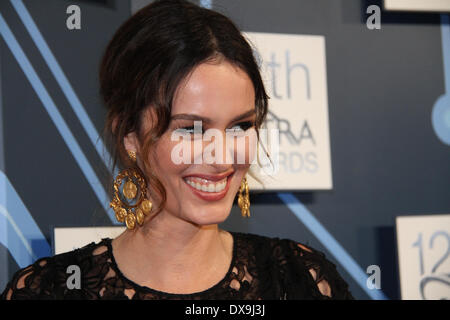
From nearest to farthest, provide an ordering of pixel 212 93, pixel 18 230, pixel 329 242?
pixel 212 93, pixel 18 230, pixel 329 242

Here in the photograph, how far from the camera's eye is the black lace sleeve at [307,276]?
4.60 ft

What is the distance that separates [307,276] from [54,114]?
0.89 m

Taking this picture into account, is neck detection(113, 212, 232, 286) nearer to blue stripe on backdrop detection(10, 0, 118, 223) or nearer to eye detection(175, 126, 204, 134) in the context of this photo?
eye detection(175, 126, 204, 134)

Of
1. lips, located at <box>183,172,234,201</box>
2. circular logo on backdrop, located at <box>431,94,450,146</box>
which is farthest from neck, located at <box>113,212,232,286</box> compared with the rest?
circular logo on backdrop, located at <box>431,94,450,146</box>

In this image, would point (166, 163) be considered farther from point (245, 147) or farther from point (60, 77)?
point (60, 77)

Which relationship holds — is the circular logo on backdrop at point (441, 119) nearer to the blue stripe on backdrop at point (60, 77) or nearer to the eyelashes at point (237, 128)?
the eyelashes at point (237, 128)

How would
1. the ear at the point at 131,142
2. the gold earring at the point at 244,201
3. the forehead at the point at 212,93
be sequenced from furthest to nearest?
the gold earring at the point at 244,201, the ear at the point at 131,142, the forehead at the point at 212,93

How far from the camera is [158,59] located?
4.07 ft

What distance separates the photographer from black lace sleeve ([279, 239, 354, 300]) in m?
1.40

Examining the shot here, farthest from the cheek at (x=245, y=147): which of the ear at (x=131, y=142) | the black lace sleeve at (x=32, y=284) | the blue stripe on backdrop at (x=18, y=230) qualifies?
the blue stripe on backdrop at (x=18, y=230)

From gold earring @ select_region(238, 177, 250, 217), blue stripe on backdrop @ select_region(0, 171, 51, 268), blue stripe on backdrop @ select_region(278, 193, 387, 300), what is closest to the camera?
gold earring @ select_region(238, 177, 250, 217)

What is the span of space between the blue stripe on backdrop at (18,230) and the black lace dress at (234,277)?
11.7 inches

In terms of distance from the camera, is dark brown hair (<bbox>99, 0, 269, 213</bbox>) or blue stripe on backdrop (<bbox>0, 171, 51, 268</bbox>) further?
blue stripe on backdrop (<bbox>0, 171, 51, 268</bbox>)

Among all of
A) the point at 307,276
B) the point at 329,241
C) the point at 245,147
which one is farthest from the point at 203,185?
the point at 329,241
